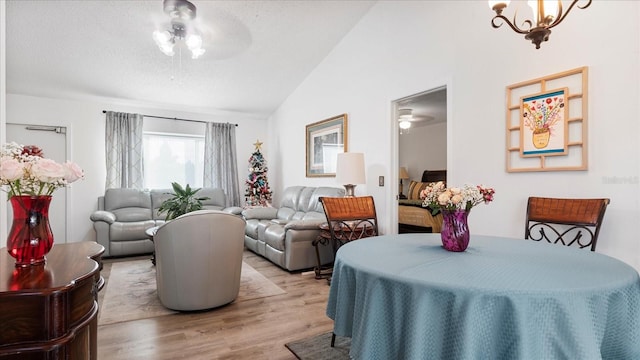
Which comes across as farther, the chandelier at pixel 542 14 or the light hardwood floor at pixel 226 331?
the light hardwood floor at pixel 226 331

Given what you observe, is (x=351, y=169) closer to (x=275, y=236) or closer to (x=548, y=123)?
(x=275, y=236)

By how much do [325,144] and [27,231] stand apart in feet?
13.5

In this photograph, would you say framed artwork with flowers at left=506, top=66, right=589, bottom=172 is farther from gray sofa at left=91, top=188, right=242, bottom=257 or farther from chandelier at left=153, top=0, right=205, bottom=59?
gray sofa at left=91, top=188, right=242, bottom=257

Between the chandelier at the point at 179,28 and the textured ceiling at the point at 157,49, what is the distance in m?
0.15

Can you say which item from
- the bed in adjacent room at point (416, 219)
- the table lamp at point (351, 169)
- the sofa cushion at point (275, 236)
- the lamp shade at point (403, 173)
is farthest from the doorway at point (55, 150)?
the lamp shade at point (403, 173)

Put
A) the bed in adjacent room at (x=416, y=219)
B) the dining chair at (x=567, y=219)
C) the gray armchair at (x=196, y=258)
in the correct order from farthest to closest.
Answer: the bed in adjacent room at (x=416, y=219), the gray armchair at (x=196, y=258), the dining chair at (x=567, y=219)

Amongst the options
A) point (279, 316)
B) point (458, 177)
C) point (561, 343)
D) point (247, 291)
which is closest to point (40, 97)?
point (247, 291)

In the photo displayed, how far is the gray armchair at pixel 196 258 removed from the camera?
2.65 m

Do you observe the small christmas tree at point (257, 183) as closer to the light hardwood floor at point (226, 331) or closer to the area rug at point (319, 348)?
the light hardwood floor at point (226, 331)

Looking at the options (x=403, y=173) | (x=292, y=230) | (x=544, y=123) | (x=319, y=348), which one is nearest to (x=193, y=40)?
(x=292, y=230)

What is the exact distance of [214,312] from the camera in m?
2.79

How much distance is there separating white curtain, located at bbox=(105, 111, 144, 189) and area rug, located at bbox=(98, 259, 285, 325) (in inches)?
67.9

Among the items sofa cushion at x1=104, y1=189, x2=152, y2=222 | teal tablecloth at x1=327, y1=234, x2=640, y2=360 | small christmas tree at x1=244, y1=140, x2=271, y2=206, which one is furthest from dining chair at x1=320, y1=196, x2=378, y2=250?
sofa cushion at x1=104, y1=189, x2=152, y2=222

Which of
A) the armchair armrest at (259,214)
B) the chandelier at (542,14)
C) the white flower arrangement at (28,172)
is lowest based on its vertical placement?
the armchair armrest at (259,214)
